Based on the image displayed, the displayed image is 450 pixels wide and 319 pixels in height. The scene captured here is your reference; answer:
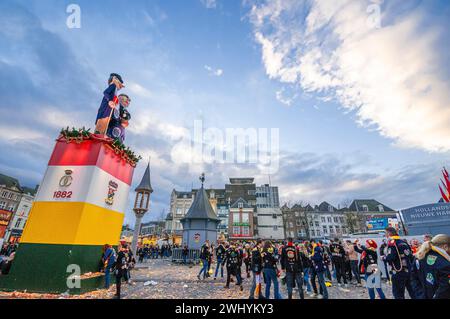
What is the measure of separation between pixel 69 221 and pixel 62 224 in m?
0.29

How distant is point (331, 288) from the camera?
972cm

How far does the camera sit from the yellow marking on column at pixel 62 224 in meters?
7.70

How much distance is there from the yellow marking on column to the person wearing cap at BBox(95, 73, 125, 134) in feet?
12.4

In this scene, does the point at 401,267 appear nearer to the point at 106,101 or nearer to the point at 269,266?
the point at 269,266

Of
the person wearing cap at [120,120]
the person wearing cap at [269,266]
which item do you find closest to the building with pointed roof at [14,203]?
the person wearing cap at [120,120]

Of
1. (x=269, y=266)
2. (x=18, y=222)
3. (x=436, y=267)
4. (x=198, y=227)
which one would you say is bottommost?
(x=269, y=266)

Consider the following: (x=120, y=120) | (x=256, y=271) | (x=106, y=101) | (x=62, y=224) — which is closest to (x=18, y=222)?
(x=120, y=120)

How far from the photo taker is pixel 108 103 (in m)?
10.3

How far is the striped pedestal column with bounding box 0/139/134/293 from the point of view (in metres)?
7.30

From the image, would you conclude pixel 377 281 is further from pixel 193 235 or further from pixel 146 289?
pixel 193 235

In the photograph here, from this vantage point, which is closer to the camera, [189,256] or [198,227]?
[189,256]

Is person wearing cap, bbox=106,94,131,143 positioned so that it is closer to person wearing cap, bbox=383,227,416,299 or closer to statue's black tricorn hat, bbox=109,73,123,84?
statue's black tricorn hat, bbox=109,73,123,84

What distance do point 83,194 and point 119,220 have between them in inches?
121
